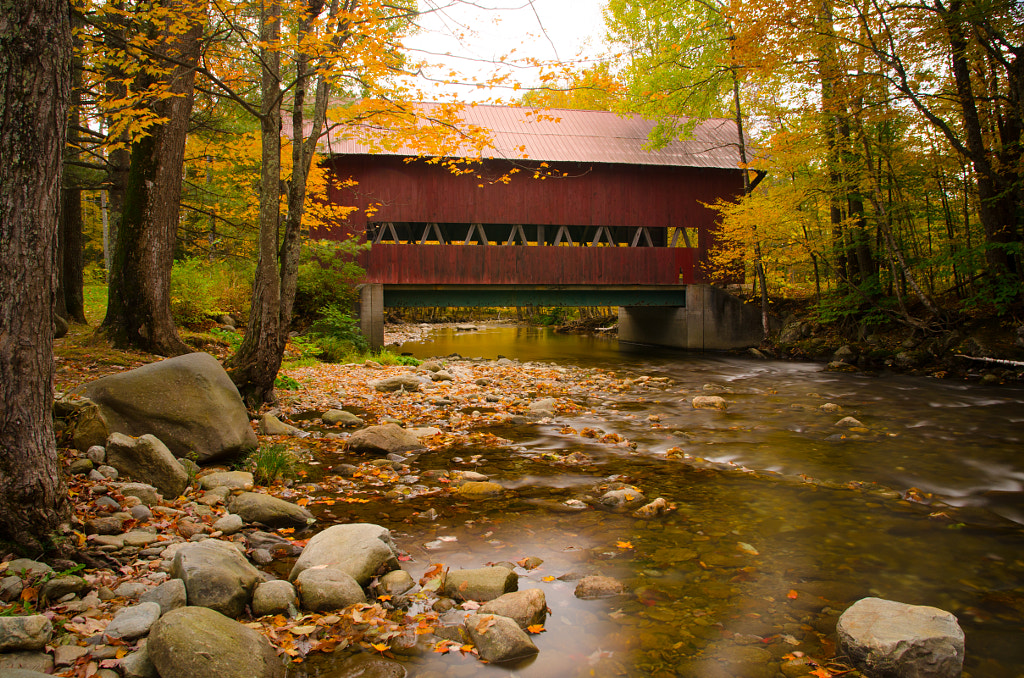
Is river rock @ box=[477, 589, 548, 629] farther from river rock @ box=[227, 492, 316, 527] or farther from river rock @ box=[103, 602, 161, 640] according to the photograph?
river rock @ box=[227, 492, 316, 527]

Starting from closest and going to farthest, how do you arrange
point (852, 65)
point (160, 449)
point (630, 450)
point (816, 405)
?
1. point (160, 449)
2. point (630, 450)
3. point (816, 405)
4. point (852, 65)

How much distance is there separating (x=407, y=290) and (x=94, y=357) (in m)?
9.74

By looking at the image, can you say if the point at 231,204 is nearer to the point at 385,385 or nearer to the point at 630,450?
the point at 385,385

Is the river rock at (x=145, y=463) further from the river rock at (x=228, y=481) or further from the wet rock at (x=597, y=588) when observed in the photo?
the wet rock at (x=597, y=588)

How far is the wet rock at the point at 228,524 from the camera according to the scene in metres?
3.34

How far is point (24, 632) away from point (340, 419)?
4.57 m

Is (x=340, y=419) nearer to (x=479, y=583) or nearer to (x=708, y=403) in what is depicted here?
(x=479, y=583)

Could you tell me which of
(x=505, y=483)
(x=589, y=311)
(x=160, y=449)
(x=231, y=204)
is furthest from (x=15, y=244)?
(x=589, y=311)

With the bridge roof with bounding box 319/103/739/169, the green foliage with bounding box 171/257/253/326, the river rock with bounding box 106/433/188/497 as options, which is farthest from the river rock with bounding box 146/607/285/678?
the bridge roof with bounding box 319/103/739/169

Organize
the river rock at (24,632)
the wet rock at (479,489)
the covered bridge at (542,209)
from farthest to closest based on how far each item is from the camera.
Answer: the covered bridge at (542,209), the wet rock at (479,489), the river rock at (24,632)

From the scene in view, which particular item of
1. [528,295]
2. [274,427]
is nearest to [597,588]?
[274,427]

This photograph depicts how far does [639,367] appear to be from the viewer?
44.5 feet

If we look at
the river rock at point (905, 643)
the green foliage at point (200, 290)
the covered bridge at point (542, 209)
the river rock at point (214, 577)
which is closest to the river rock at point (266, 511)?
the river rock at point (214, 577)

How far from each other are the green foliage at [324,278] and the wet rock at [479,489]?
9.20 meters
